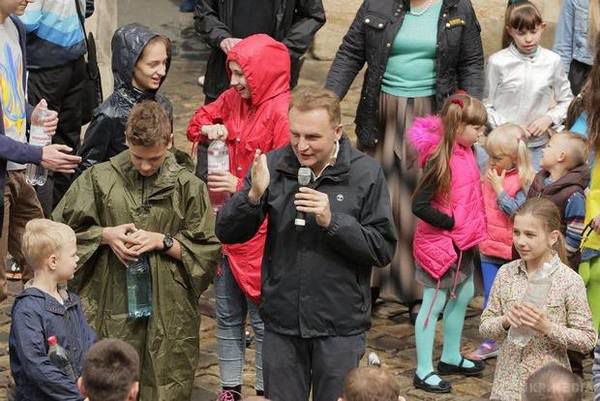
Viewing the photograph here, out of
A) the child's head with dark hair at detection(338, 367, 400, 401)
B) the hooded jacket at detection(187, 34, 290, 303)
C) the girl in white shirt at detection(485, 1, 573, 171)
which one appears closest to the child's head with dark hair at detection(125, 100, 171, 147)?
the hooded jacket at detection(187, 34, 290, 303)

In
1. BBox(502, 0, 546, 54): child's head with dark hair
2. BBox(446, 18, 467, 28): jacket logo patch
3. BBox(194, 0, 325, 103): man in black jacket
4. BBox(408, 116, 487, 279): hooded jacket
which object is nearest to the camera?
BBox(408, 116, 487, 279): hooded jacket

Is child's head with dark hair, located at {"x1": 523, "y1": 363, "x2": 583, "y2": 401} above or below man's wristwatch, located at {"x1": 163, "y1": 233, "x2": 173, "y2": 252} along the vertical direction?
above

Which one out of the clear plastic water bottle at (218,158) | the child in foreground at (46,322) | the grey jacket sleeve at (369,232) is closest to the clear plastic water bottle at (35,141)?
the clear plastic water bottle at (218,158)

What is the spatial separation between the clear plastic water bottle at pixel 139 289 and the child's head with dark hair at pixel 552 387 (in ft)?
8.04

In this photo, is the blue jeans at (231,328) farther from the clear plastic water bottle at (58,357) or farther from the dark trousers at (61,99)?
the dark trousers at (61,99)

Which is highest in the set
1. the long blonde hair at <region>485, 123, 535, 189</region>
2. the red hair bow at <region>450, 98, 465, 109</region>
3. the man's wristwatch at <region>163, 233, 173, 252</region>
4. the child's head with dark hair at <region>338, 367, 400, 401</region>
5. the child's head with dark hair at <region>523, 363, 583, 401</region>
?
the child's head with dark hair at <region>523, 363, 583, 401</region>

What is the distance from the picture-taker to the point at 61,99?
1042cm

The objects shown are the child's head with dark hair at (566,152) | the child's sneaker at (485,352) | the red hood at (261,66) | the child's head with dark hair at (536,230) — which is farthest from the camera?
the child's sneaker at (485,352)

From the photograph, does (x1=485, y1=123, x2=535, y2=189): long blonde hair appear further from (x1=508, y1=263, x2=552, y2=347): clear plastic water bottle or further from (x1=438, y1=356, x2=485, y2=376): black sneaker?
(x1=508, y1=263, x2=552, y2=347): clear plastic water bottle

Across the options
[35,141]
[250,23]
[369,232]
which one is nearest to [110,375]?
[369,232]

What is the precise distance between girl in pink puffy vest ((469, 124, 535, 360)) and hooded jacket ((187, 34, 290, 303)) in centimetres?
134

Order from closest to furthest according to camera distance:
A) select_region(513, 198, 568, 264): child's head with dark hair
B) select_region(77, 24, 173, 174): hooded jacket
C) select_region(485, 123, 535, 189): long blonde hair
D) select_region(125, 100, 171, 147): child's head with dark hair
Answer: select_region(513, 198, 568, 264): child's head with dark hair
select_region(125, 100, 171, 147): child's head with dark hair
select_region(77, 24, 173, 174): hooded jacket
select_region(485, 123, 535, 189): long blonde hair

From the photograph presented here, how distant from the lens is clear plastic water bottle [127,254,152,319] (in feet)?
25.0

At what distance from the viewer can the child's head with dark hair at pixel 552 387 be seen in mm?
5645
